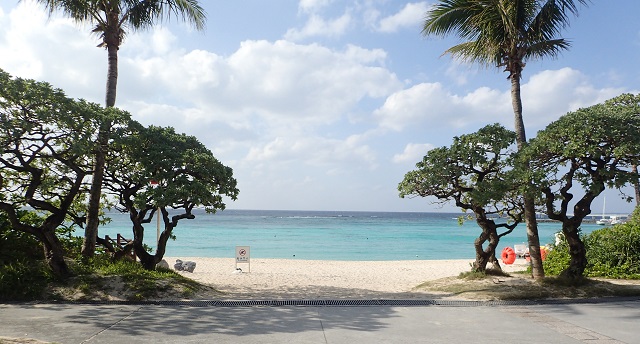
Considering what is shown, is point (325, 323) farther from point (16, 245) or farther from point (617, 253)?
point (617, 253)

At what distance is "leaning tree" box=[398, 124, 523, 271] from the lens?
1047cm

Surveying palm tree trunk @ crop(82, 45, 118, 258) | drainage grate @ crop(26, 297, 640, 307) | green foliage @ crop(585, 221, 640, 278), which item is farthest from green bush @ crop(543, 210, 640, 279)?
palm tree trunk @ crop(82, 45, 118, 258)

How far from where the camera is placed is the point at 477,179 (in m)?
11.6

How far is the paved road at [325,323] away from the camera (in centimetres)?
576

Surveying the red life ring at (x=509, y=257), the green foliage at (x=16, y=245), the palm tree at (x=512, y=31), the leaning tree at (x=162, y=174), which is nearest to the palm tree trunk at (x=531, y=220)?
the palm tree at (x=512, y=31)

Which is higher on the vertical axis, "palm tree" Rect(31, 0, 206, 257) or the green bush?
"palm tree" Rect(31, 0, 206, 257)

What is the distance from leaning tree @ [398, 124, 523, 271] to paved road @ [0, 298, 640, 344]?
304 cm

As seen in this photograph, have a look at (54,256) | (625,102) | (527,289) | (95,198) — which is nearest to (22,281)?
(54,256)

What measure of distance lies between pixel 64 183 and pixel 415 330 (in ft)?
31.1

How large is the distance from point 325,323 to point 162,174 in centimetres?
532

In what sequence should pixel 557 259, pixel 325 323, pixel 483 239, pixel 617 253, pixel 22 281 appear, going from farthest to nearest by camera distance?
pixel 557 259 → pixel 617 253 → pixel 483 239 → pixel 22 281 → pixel 325 323

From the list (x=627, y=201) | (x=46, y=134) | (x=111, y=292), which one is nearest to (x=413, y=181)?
(x=627, y=201)

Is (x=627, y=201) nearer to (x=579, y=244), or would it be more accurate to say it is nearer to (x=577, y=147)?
(x=579, y=244)

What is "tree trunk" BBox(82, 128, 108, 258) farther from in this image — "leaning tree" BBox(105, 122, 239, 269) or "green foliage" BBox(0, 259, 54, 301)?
"green foliage" BBox(0, 259, 54, 301)
